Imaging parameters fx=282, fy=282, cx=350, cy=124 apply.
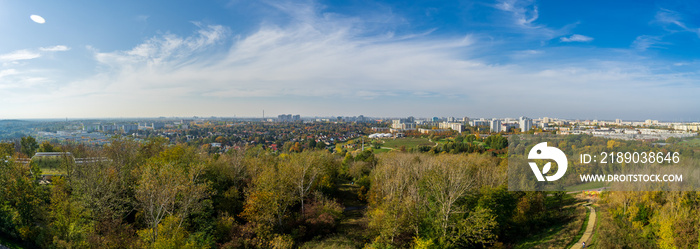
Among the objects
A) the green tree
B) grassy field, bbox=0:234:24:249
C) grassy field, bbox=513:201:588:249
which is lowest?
grassy field, bbox=513:201:588:249

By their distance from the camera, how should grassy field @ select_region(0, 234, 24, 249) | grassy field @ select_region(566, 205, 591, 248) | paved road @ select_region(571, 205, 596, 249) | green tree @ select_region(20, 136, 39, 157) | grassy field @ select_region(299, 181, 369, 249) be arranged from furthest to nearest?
green tree @ select_region(20, 136, 39, 157) < grassy field @ select_region(566, 205, 591, 248) < paved road @ select_region(571, 205, 596, 249) < grassy field @ select_region(299, 181, 369, 249) < grassy field @ select_region(0, 234, 24, 249)

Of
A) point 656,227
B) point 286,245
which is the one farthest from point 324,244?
point 656,227

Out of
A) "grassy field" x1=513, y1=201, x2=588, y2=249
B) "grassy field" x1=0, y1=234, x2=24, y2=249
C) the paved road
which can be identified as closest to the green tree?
"grassy field" x1=0, y1=234, x2=24, y2=249

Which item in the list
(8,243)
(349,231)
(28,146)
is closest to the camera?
(8,243)

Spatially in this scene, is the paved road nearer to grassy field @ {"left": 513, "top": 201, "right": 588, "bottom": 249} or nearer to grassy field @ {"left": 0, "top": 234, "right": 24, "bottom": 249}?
grassy field @ {"left": 513, "top": 201, "right": 588, "bottom": 249}

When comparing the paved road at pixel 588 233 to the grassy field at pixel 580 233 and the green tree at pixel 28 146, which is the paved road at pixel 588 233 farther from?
the green tree at pixel 28 146

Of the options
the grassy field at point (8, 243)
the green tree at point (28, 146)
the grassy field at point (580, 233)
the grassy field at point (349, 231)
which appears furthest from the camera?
the green tree at point (28, 146)

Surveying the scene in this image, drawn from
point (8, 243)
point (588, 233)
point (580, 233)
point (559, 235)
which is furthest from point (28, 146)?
point (588, 233)

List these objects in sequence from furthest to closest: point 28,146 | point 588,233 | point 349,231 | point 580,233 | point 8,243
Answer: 1. point 28,146
2. point 580,233
3. point 588,233
4. point 349,231
5. point 8,243

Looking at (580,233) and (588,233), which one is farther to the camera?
(580,233)

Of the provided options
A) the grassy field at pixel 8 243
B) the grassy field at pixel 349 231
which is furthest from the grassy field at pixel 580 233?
the grassy field at pixel 8 243

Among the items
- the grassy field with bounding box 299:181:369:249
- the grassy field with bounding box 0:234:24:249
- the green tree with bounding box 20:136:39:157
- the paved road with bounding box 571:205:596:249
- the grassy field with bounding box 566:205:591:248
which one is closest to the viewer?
the grassy field with bounding box 0:234:24:249

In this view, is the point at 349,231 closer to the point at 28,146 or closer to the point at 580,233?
the point at 580,233

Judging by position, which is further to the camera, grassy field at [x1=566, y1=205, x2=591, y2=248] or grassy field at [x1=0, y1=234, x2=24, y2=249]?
grassy field at [x1=566, y1=205, x2=591, y2=248]
